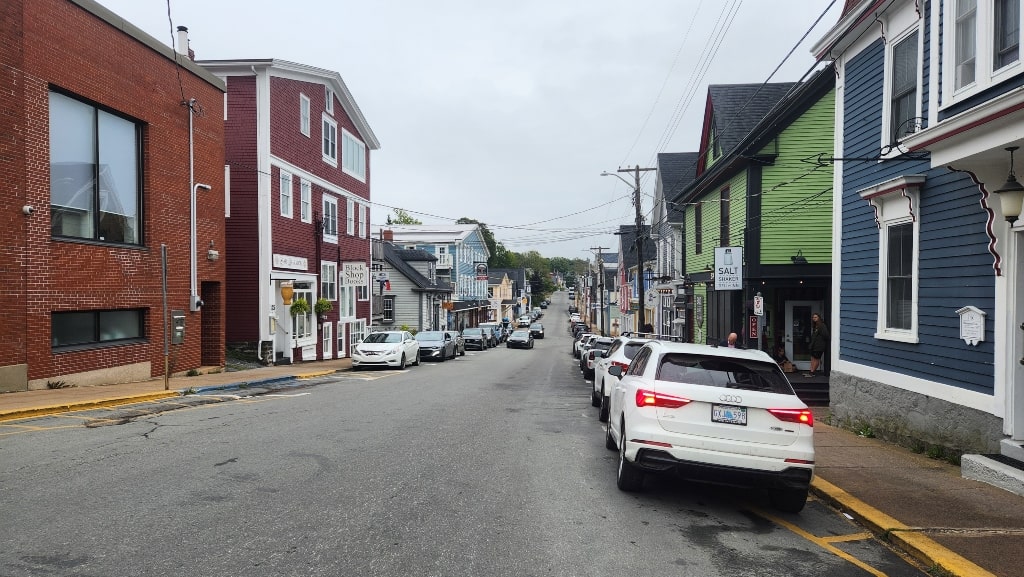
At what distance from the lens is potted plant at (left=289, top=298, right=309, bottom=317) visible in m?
24.8

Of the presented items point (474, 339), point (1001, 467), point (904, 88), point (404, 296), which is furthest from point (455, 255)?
point (1001, 467)

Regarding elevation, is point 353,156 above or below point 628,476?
above

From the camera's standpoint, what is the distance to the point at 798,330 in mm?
20203

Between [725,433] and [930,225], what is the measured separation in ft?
18.1

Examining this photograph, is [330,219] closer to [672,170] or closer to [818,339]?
[672,170]

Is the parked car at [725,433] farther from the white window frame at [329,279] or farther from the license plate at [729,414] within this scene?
the white window frame at [329,279]

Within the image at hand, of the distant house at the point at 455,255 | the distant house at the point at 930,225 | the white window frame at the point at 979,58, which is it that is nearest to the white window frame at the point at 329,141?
the distant house at the point at 930,225

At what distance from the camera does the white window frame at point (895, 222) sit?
9859 millimetres

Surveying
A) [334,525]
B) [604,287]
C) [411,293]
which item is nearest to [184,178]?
[334,525]

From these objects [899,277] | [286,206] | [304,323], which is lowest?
[304,323]

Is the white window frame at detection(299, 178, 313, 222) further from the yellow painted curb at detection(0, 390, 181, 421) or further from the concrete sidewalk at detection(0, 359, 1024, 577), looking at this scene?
the concrete sidewalk at detection(0, 359, 1024, 577)

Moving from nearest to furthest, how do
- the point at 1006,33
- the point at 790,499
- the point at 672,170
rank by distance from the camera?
1. the point at 790,499
2. the point at 1006,33
3. the point at 672,170

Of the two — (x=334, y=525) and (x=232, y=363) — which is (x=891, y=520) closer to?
(x=334, y=525)

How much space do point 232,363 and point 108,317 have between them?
735 centimetres
